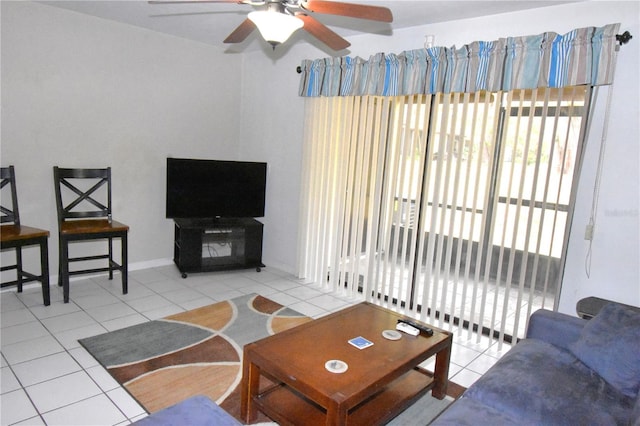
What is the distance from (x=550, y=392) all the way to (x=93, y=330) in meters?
2.98

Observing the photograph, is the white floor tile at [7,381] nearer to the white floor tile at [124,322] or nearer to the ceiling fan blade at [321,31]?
the white floor tile at [124,322]

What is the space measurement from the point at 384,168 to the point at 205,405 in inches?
102

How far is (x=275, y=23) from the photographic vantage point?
206cm

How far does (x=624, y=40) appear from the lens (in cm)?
255

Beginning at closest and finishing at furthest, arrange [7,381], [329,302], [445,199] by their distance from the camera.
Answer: [7,381], [445,199], [329,302]

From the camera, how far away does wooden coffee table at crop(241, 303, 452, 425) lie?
72.9 inches

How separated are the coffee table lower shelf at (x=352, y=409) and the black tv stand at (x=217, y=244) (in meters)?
2.40

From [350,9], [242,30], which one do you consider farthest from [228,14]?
[350,9]

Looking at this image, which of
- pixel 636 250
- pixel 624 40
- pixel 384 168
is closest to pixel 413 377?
pixel 636 250

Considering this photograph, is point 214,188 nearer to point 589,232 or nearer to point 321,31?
point 321,31

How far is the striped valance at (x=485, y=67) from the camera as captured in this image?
103 inches

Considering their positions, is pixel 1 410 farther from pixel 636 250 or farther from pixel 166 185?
pixel 636 250

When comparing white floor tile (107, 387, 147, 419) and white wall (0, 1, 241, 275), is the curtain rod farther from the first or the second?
white wall (0, 1, 241, 275)

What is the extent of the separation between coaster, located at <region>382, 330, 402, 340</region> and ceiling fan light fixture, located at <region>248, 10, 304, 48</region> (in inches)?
67.7
